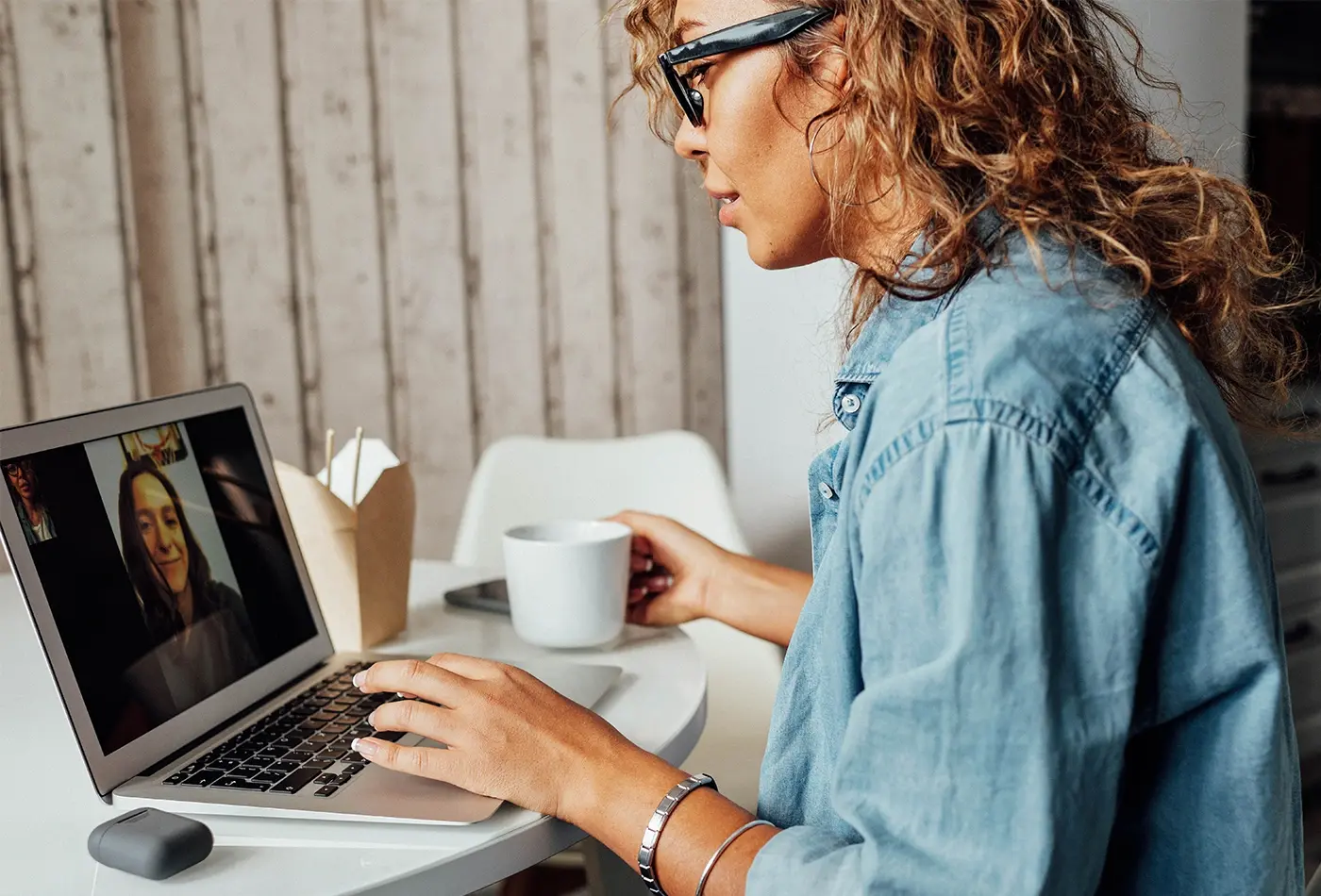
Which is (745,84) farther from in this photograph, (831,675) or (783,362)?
(783,362)

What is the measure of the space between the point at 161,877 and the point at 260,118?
175cm

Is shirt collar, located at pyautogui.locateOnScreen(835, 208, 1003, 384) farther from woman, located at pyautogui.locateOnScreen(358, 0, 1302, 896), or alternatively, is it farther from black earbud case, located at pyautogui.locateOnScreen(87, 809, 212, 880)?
black earbud case, located at pyautogui.locateOnScreen(87, 809, 212, 880)

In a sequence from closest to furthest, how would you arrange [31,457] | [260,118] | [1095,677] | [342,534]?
[1095,677]
[31,457]
[342,534]
[260,118]

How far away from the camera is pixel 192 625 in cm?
95

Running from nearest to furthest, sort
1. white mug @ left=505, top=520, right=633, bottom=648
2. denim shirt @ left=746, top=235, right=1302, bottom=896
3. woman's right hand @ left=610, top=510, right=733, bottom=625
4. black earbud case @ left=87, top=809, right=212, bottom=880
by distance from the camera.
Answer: denim shirt @ left=746, top=235, right=1302, bottom=896 < black earbud case @ left=87, top=809, right=212, bottom=880 < white mug @ left=505, top=520, right=633, bottom=648 < woman's right hand @ left=610, top=510, right=733, bottom=625

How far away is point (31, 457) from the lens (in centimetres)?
85

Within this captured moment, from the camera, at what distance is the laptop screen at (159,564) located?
0.83m

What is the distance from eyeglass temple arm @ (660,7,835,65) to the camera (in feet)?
2.69

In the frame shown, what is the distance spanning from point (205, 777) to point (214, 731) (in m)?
0.10

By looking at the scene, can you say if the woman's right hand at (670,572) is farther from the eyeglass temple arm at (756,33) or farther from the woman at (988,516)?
the eyeglass temple arm at (756,33)

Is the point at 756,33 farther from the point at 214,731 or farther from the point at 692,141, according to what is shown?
the point at 214,731

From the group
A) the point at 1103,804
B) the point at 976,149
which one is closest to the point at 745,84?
the point at 976,149

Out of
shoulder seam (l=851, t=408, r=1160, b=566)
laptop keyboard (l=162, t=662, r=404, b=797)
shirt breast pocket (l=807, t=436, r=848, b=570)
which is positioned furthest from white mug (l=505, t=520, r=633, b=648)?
shoulder seam (l=851, t=408, r=1160, b=566)

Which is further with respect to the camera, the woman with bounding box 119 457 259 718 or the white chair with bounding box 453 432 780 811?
the white chair with bounding box 453 432 780 811
